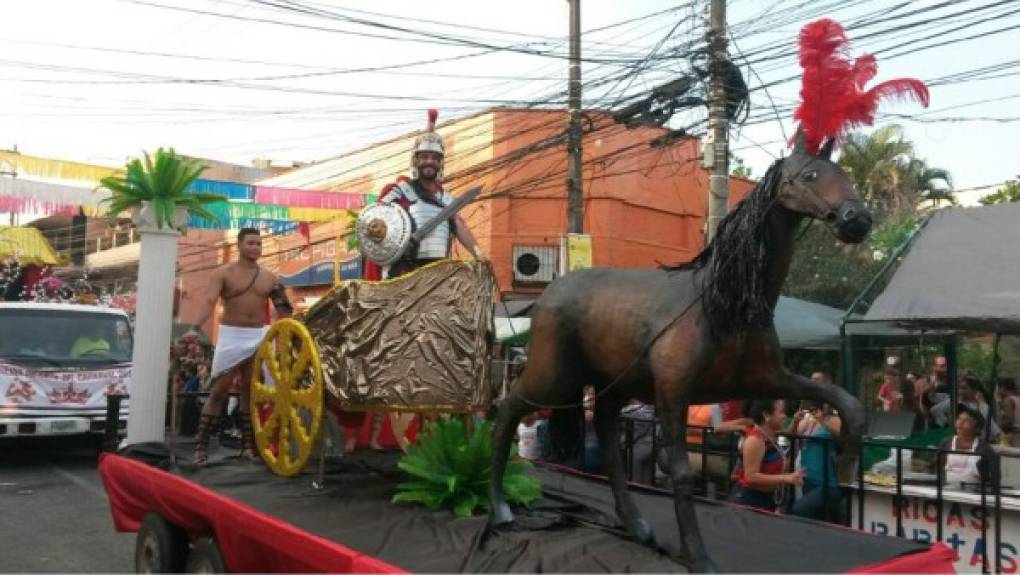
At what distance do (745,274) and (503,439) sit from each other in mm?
1488

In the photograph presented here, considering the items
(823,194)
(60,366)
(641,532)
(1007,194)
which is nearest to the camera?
(823,194)

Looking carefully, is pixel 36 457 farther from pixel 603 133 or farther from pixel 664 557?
pixel 603 133

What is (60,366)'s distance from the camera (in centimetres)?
1006

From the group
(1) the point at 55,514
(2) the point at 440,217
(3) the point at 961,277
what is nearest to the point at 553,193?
(3) the point at 961,277

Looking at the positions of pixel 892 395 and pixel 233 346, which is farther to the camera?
pixel 892 395

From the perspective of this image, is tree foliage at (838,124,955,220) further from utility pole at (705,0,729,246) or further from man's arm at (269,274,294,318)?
man's arm at (269,274,294,318)

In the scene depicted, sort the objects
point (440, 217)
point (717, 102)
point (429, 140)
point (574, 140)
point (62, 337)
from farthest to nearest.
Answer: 1. point (574, 140)
2. point (62, 337)
3. point (717, 102)
4. point (429, 140)
5. point (440, 217)

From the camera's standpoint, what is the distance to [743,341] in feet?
11.2

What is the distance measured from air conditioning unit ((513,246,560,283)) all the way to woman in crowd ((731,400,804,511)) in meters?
12.3

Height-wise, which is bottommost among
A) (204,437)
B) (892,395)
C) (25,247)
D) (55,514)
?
(55,514)

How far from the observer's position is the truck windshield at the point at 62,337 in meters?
10.1

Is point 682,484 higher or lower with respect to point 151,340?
lower

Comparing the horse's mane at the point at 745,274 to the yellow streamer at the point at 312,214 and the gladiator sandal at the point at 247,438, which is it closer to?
the gladiator sandal at the point at 247,438

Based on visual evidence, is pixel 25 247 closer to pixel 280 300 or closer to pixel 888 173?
pixel 280 300
